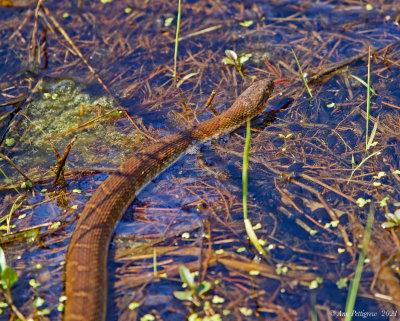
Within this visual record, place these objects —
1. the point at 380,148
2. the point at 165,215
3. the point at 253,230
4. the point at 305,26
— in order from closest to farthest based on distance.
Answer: the point at 253,230
the point at 165,215
the point at 380,148
the point at 305,26

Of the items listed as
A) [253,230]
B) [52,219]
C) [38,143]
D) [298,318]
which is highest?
[38,143]

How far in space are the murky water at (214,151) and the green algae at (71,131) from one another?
0.06 ft

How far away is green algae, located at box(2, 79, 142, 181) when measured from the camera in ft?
15.3

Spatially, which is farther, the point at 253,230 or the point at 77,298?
the point at 253,230

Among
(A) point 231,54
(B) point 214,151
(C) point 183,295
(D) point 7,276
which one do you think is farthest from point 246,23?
(D) point 7,276

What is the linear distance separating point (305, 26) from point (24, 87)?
12.2 feet

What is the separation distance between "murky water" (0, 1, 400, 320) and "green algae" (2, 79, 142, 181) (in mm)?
18

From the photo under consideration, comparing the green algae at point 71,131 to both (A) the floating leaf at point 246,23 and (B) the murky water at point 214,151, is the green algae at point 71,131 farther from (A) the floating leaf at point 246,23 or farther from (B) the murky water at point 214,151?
(A) the floating leaf at point 246,23

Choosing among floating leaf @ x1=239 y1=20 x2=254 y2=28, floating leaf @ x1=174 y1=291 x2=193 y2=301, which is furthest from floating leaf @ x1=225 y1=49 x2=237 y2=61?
floating leaf @ x1=174 y1=291 x2=193 y2=301

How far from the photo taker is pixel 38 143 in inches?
191

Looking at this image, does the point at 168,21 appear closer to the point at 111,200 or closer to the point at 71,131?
the point at 71,131

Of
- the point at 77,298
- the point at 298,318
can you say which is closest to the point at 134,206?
the point at 77,298

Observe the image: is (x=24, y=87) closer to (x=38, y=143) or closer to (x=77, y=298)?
(x=38, y=143)

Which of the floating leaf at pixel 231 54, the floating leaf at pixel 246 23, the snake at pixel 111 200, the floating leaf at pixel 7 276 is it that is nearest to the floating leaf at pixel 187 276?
the snake at pixel 111 200
